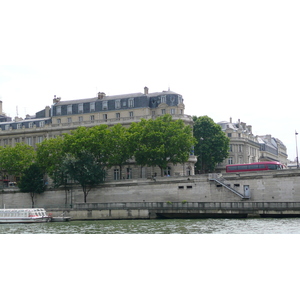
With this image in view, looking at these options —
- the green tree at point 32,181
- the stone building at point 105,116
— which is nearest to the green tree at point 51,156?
the green tree at point 32,181

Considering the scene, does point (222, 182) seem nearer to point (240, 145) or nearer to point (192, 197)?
point (192, 197)

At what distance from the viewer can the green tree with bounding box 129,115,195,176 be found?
69562mm

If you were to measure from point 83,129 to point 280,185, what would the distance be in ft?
90.3

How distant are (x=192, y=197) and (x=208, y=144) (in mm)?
22592

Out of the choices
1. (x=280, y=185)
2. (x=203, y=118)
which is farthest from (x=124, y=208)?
(x=203, y=118)

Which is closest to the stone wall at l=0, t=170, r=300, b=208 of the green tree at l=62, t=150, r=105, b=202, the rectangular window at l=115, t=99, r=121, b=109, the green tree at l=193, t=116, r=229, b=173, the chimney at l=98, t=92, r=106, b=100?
the green tree at l=62, t=150, r=105, b=202

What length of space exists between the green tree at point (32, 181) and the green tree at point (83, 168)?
6101 mm

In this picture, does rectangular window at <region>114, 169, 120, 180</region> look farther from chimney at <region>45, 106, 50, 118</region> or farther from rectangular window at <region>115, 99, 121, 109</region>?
chimney at <region>45, 106, 50, 118</region>

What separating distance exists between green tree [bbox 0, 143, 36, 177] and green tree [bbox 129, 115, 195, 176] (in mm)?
16674

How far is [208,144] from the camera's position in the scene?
8800 centimetres

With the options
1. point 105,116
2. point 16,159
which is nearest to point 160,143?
point 105,116

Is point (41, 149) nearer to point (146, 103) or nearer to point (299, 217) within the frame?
point (146, 103)

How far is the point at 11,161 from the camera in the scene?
78438 millimetres

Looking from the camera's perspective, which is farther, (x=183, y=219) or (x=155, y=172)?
(x=155, y=172)
